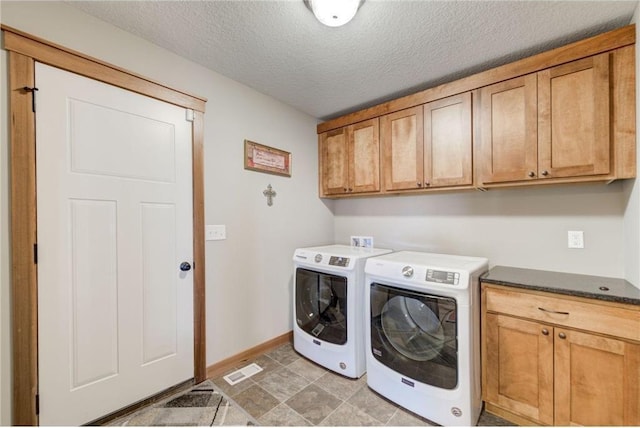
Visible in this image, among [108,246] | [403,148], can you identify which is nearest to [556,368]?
[403,148]

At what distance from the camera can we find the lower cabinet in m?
1.33

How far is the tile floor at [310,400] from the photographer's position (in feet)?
5.45

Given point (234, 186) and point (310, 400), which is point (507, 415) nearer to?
point (310, 400)

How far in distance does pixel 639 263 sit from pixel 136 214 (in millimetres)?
3011

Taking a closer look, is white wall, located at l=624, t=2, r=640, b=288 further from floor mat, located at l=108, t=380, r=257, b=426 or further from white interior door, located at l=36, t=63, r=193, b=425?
white interior door, located at l=36, t=63, r=193, b=425

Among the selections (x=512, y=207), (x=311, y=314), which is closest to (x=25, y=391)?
(x=311, y=314)

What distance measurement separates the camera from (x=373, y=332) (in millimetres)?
1937

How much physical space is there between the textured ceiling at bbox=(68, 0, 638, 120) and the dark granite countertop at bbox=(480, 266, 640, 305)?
1.56m

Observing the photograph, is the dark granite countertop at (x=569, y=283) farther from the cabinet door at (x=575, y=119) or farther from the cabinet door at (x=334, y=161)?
the cabinet door at (x=334, y=161)

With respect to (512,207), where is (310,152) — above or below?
above

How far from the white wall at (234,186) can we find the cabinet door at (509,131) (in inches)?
66.8

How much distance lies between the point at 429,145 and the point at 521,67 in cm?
75

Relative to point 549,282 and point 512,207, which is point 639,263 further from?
point 512,207

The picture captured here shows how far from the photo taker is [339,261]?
7.09ft
